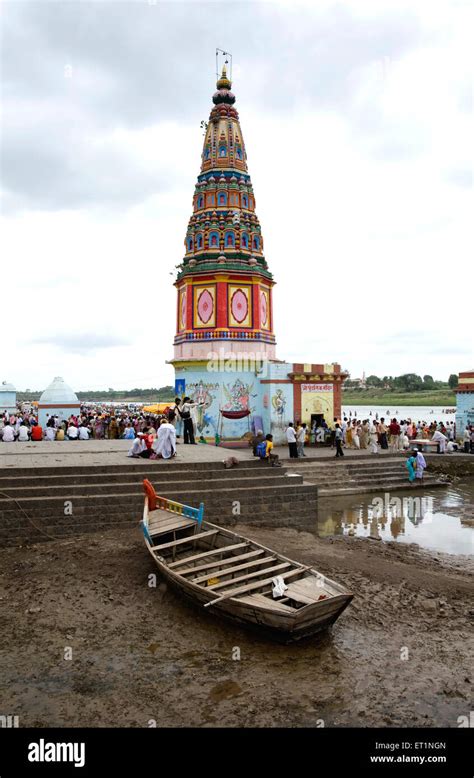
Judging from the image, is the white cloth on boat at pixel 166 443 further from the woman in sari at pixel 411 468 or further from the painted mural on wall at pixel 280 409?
the painted mural on wall at pixel 280 409

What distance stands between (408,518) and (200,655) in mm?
10023

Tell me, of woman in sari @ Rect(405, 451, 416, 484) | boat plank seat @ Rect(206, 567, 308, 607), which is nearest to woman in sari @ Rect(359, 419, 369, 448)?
woman in sari @ Rect(405, 451, 416, 484)

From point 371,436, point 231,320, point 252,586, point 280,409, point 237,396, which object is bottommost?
point 252,586

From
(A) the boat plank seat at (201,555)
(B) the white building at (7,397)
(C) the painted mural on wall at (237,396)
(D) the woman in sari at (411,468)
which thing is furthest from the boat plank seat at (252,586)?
(B) the white building at (7,397)

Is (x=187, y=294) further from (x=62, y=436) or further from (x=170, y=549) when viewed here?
(x=170, y=549)

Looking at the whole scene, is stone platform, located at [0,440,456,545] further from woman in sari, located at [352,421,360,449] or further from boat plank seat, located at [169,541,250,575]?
woman in sari, located at [352,421,360,449]

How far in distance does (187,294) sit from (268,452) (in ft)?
51.3

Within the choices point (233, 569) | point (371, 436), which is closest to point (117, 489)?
point (233, 569)

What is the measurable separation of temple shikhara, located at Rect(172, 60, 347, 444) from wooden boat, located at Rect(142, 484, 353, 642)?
15735 mm

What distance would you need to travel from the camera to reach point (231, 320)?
2612 cm

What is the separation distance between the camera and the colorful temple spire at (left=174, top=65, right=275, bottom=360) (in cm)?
2608

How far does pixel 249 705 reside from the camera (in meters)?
5.09

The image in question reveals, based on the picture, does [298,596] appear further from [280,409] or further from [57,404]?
[57,404]
